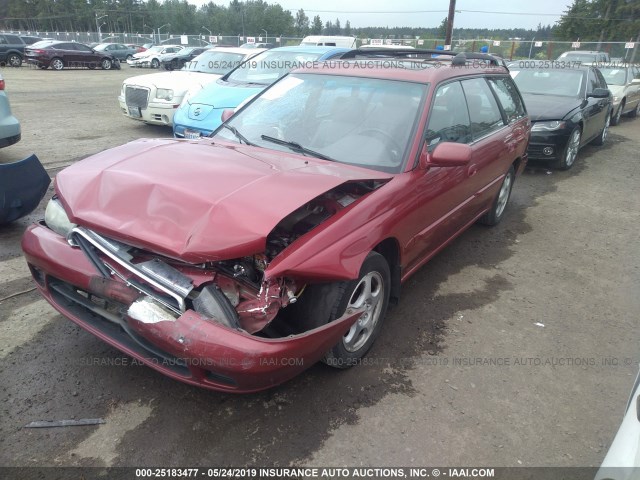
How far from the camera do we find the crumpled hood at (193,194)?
2.20m

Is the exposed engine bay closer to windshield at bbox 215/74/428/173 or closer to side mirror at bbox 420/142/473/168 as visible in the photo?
windshield at bbox 215/74/428/173

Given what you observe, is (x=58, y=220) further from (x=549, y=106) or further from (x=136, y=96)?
(x=549, y=106)

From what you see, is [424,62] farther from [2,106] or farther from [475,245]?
[2,106]

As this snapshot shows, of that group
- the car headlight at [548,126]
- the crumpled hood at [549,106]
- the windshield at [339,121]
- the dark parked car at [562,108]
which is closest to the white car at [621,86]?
the dark parked car at [562,108]

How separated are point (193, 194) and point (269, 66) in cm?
657

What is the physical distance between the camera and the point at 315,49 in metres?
8.65

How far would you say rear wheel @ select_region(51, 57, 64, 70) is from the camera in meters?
24.1

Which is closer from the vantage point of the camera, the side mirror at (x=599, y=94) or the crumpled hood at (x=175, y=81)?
the side mirror at (x=599, y=94)

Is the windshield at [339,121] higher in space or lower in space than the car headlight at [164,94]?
higher

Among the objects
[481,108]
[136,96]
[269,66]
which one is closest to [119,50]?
[136,96]

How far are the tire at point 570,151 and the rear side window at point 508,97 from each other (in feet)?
9.55

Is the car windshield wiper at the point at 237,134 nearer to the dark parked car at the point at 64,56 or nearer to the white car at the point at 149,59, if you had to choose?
the dark parked car at the point at 64,56

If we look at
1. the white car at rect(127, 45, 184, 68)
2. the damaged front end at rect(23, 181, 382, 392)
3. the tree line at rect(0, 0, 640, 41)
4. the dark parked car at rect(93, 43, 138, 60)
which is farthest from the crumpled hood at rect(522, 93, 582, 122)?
the tree line at rect(0, 0, 640, 41)

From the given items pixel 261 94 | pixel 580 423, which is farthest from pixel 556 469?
pixel 261 94
